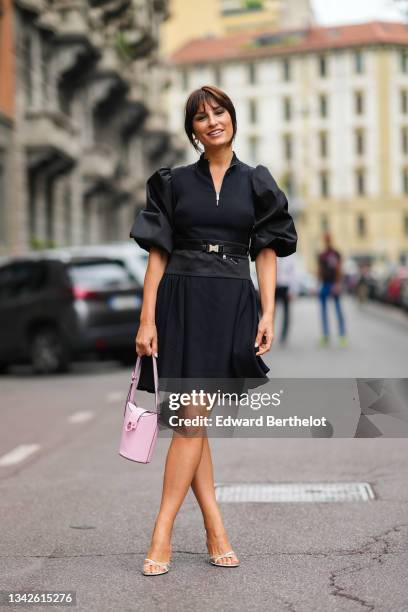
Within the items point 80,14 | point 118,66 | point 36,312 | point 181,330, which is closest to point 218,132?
point 181,330

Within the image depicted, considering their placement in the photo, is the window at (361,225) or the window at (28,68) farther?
the window at (361,225)

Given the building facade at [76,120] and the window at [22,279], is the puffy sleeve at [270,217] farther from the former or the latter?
the building facade at [76,120]

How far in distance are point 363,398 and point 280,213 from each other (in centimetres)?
81

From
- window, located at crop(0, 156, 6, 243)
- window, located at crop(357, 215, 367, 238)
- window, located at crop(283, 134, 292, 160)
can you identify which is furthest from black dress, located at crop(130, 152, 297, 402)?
window, located at crop(283, 134, 292, 160)

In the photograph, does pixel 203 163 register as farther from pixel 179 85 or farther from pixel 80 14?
pixel 179 85

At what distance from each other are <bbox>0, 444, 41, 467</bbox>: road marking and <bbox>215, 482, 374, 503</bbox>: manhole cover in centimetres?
174

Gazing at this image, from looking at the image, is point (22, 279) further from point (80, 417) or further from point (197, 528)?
point (197, 528)

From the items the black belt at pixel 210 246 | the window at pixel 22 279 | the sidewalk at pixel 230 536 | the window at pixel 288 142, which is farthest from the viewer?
the window at pixel 288 142

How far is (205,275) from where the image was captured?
14.8 feet

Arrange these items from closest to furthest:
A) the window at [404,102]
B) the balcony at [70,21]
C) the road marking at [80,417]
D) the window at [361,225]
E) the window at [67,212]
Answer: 1. the road marking at [80,417]
2. the balcony at [70,21]
3. the window at [67,212]
4. the window at [404,102]
5. the window at [361,225]

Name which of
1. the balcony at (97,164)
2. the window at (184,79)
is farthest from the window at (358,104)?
the balcony at (97,164)

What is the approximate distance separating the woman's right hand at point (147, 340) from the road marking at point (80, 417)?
551 centimetres

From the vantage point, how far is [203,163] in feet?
15.1

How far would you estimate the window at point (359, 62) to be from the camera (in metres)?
94.9
